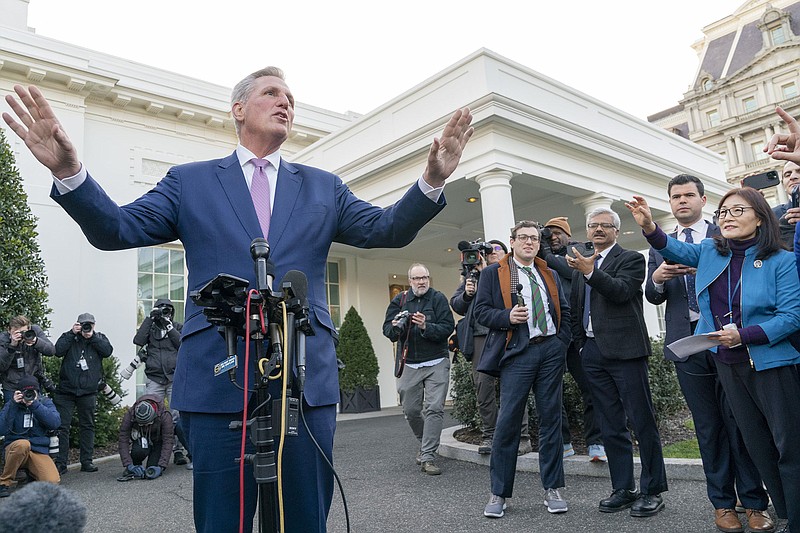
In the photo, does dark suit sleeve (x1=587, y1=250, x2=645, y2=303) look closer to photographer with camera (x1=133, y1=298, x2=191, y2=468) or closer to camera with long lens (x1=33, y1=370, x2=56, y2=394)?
photographer with camera (x1=133, y1=298, x2=191, y2=468)

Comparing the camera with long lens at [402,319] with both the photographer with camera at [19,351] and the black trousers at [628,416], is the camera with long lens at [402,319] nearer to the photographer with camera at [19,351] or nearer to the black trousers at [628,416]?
the black trousers at [628,416]

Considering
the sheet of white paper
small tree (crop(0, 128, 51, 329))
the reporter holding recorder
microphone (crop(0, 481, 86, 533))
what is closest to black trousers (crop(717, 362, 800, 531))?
the reporter holding recorder

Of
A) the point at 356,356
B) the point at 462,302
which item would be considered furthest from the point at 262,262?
the point at 356,356

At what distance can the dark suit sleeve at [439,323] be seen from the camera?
5.98m

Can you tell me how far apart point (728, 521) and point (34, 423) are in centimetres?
635

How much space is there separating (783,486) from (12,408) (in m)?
6.77

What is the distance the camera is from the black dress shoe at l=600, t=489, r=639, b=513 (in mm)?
3857

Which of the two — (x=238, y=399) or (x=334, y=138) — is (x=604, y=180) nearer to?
(x=334, y=138)

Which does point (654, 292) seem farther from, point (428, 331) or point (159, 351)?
point (159, 351)

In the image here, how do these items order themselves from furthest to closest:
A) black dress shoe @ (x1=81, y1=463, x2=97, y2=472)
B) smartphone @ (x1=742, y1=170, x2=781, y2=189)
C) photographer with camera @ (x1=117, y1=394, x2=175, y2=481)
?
black dress shoe @ (x1=81, y1=463, x2=97, y2=472) → photographer with camera @ (x1=117, y1=394, x2=175, y2=481) → smartphone @ (x1=742, y1=170, x2=781, y2=189)

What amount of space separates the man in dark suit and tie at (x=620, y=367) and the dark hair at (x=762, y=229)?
2.83 feet

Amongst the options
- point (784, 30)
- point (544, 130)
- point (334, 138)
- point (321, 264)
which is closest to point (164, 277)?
point (334, 138)

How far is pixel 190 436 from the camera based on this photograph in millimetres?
1726

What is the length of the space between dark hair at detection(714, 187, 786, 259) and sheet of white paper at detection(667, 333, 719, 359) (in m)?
0.53
